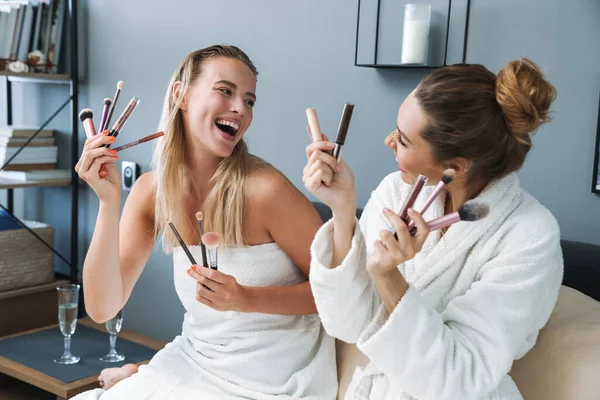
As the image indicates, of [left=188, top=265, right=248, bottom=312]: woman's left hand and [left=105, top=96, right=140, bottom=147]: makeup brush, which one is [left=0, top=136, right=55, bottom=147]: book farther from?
[left=188, top=265, right=248, bottom=312]: woman's left hand

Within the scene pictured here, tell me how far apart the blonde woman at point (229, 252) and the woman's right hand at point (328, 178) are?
378mm

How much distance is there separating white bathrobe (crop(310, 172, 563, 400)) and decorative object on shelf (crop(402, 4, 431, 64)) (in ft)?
2.00

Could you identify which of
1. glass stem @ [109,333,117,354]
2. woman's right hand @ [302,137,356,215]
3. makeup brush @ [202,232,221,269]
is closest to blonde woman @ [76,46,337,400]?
makeup brush @ [202,232,221,269]

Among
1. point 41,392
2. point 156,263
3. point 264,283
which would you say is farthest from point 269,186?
point 41,392

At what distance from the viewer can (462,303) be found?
45.2 inches

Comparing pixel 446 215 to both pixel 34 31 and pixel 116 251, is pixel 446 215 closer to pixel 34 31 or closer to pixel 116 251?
pixel 116 251

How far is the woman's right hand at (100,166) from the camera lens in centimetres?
135

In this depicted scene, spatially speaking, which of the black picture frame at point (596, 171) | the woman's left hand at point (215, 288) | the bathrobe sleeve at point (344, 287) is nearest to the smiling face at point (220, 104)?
the woman's left hand at point (215, 288)

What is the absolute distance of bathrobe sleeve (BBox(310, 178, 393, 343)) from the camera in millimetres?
1160

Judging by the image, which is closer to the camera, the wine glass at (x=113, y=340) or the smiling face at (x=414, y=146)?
the smiling face at (x=414, y=146)

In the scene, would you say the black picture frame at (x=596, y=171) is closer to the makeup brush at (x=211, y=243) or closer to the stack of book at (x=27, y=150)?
the makeup brush at (x=211, y=243)

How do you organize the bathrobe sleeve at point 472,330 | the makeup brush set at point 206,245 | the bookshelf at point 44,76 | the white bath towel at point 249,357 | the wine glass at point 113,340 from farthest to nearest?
the bookshelf at point 44,76 < the wine glass at point 113,340 < the white bath towel at point 249,357 < the makeup brush set at point 206,245 < the bathrobe sleeve at point 472,330

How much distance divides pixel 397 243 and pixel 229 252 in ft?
1.97

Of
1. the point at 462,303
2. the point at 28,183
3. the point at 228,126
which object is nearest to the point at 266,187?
the point at 228,126
